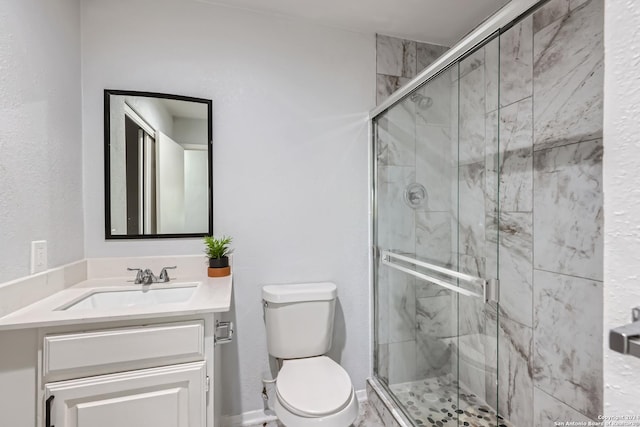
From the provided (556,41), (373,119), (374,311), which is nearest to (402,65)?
(373,119)

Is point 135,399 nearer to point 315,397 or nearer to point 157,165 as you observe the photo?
point 315,397

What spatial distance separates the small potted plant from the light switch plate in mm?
648

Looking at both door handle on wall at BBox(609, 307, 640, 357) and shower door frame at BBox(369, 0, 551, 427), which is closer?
door handle on wall at BBox(609, 307, 640, 357)

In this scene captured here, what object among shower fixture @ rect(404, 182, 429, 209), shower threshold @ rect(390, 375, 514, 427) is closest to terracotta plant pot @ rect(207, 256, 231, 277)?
shower fixture @ rect(404, 182, 429, 209)

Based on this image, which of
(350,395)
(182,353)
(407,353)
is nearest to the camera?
(182,353)

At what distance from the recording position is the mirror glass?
159cm

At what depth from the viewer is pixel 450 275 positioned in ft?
4.66

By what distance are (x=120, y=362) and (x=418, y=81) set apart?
67.3 inches

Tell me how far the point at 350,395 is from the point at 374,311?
0.71 metres

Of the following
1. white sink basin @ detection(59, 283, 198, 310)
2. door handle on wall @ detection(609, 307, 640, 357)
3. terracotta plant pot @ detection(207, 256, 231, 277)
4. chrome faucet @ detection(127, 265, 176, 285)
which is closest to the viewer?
door handle on wall @ detection(609, 307, 640, 357)

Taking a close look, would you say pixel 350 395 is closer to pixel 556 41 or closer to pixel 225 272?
pixel 225 272

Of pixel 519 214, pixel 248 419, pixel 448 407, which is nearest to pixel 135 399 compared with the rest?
pixel 248 419

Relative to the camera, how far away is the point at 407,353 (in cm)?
178

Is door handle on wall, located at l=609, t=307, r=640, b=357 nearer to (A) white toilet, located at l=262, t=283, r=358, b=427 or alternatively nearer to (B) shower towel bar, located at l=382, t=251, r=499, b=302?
(B) shower towel bar, located at l=382, t=251, r=499, b=302
